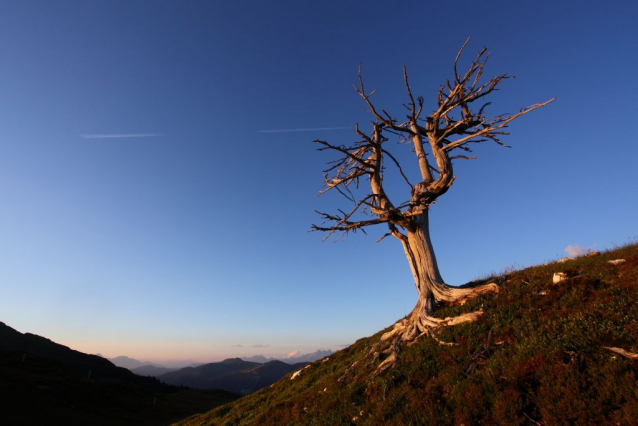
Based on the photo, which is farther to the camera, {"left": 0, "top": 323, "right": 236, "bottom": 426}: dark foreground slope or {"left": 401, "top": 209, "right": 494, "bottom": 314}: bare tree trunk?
{"left": 0, "top": 323, "right": 236, "bottom": 426}: dark foreground slope

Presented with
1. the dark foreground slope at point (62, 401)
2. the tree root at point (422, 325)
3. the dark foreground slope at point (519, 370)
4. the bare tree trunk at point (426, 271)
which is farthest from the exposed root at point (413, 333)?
the dark foreground slope at point (62, 401)

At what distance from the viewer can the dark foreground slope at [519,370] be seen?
20.1 feet

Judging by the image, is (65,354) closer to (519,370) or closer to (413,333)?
(413,333)

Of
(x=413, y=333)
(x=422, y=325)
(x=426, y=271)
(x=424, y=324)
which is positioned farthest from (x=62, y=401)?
(x=426, y=271)

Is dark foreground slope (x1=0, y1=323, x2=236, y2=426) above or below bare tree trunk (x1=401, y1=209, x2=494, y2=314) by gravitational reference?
below

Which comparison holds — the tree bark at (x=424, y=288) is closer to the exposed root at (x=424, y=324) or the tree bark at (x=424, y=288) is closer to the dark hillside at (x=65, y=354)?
the exposed root at (x=424, y=324)

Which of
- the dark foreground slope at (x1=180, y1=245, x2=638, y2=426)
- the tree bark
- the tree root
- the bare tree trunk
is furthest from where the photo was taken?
the bare tree trunk

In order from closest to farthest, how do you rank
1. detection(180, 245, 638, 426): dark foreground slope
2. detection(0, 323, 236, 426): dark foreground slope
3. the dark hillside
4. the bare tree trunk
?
detection(180, 245, 638, 426): dark foreground slope → the bare tree trunk → detection(0, 323, 236, 426): dark foreground slope → the dark hillside

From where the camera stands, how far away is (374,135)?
A: 19.5m

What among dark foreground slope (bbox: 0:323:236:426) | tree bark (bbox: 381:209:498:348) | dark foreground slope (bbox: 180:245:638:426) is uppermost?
tree bark (bbox: 381:209:498:348)

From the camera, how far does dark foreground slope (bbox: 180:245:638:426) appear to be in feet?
20.1

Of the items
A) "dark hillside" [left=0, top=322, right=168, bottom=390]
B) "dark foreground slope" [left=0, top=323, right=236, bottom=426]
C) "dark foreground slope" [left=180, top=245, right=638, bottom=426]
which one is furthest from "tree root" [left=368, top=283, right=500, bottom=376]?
"dark hillside" [left=0, top=322, right=168, bottom=390]

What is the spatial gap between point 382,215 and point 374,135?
18.7 feet

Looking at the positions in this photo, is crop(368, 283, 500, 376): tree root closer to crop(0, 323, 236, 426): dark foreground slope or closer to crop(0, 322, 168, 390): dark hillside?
crop(0, 323, 236, 426): dark foreground slope
